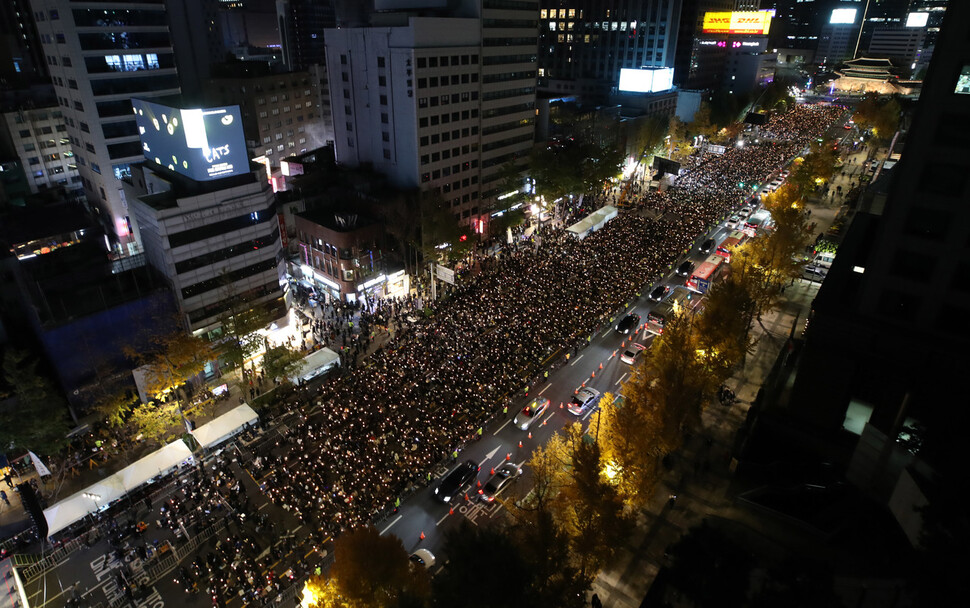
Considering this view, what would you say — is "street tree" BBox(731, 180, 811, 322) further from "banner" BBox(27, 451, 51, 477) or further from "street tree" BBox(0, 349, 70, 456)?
"banner" BBox(27, 451, 51, 477)

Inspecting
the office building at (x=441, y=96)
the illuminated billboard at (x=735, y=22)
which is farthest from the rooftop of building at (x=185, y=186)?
the illuminated billboard at (x=735, y=22)

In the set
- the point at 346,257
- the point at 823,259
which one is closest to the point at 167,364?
the point at 346,257

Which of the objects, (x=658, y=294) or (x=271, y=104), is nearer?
(x=658, y=294)

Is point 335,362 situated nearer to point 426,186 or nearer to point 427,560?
point 427,560

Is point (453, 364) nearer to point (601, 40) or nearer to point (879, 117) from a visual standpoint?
point (601, 40)

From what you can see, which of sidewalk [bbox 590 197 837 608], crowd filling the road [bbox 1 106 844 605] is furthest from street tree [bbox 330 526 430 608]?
sidewalk [bbox 590 197 837 608]

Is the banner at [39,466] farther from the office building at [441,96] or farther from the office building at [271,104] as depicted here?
the office building at [271,104]
